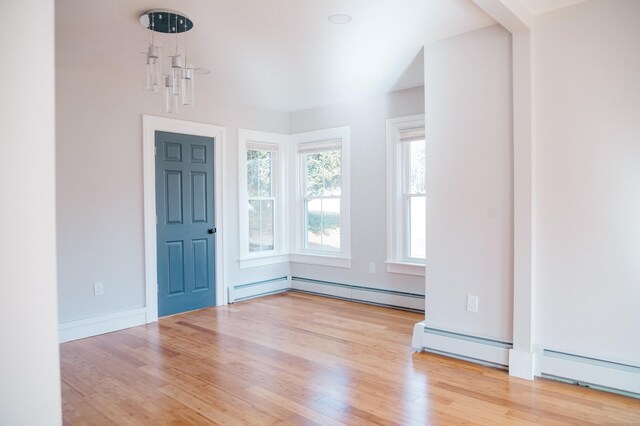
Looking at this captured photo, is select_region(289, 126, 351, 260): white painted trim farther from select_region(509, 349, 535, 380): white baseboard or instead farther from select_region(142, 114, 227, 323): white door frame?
select_region(509, 349, 535, 380): white baseboard

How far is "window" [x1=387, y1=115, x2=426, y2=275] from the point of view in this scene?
465 cm

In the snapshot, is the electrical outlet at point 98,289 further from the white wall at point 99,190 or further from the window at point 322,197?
the window at point 322,197

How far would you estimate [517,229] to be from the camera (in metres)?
2.90

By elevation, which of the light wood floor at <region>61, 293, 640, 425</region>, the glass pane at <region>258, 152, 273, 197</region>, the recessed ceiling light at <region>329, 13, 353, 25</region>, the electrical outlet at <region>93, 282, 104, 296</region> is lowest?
the light wood floor at <region>61, 293, 640, 425</region>

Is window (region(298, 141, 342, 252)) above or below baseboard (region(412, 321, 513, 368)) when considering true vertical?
above

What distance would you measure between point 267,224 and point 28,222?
4711mm

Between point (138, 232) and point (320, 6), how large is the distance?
282 cm

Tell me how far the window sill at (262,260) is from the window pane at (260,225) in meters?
0.11

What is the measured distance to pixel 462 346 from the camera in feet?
10.5

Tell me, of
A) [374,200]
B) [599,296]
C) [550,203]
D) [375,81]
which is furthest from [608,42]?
[374,200]

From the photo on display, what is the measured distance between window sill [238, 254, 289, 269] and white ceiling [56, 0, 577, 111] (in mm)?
2043

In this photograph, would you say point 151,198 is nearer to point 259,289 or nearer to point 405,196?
point 259,289

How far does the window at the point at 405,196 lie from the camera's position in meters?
4.65

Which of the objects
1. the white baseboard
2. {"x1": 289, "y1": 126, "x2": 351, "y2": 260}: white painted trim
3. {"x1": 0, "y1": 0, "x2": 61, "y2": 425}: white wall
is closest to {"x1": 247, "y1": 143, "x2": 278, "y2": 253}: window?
{"x1": 289, "y1": 126, "x2": 351, "y2": 260}: white painted trim
